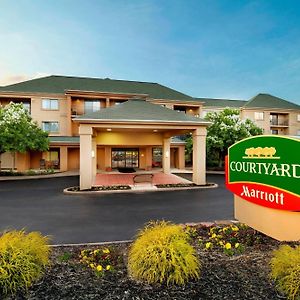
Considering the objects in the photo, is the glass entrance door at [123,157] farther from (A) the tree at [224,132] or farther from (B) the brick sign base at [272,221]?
(B) the brick sign base at [272,221]

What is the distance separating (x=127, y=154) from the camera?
33156mm

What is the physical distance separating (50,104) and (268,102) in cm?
3597

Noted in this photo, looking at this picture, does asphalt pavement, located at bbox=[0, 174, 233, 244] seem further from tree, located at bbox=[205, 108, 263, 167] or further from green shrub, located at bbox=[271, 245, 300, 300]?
tree, located at bbox=[205, 108, 263, 167]

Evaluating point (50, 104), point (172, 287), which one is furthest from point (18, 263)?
point (50, 104)

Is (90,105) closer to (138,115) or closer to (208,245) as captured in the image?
(138,115)

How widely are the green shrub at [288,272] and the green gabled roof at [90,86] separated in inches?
1251

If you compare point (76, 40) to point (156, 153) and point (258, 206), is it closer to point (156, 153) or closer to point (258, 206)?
point (156, 153)

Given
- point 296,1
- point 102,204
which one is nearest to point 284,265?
point 102,204

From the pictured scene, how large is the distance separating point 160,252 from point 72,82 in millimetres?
34881

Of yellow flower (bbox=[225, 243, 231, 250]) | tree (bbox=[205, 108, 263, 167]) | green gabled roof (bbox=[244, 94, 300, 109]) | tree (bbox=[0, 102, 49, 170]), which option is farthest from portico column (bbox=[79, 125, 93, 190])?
green gabled roof (bbox=[244, 94, 300, 109])

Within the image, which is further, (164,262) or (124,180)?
(124,180)

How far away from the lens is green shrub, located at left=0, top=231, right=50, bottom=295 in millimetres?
3889

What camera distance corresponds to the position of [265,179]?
5.88 m

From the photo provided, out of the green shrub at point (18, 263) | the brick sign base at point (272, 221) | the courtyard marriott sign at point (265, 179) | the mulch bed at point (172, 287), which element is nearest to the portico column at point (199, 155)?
the courtyard marriott sign at point (265, 179)
